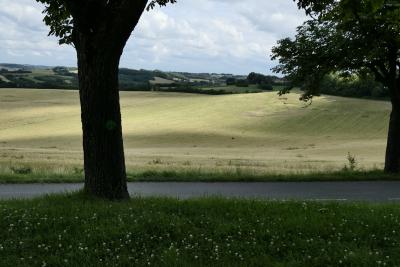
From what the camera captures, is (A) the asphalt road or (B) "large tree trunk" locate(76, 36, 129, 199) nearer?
(B) "large tree trunk" locate(76, 36, 129, 199)

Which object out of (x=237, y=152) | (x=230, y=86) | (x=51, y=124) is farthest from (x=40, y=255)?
(x=230, y=86)

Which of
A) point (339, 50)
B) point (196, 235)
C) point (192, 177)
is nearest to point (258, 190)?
point (192, 177)

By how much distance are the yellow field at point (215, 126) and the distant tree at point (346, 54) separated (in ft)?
60.8

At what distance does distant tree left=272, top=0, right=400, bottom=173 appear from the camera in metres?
17.7

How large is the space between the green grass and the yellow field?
3041cm

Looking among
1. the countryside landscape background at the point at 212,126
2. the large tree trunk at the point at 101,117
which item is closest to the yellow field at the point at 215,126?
the countryside landscape background at the point at 212,126

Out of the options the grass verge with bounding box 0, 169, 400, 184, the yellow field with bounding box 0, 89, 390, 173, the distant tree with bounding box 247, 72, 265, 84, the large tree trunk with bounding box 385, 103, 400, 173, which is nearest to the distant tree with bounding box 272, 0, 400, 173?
the large tree trunk with bounding box 385, 103, 400, 173

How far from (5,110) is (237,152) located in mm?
39111

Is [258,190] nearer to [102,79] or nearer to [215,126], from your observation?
[102,79]

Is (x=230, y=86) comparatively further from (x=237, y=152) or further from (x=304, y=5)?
(x=304, y=5)

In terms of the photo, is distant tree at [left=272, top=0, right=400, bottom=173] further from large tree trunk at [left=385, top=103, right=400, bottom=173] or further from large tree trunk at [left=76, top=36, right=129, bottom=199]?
large tree trunk at [left=76, top=36, right=129, bottom=199]

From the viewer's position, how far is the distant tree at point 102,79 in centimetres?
804

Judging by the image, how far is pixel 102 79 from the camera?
8211 mm

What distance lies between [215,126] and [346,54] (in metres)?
44.3
